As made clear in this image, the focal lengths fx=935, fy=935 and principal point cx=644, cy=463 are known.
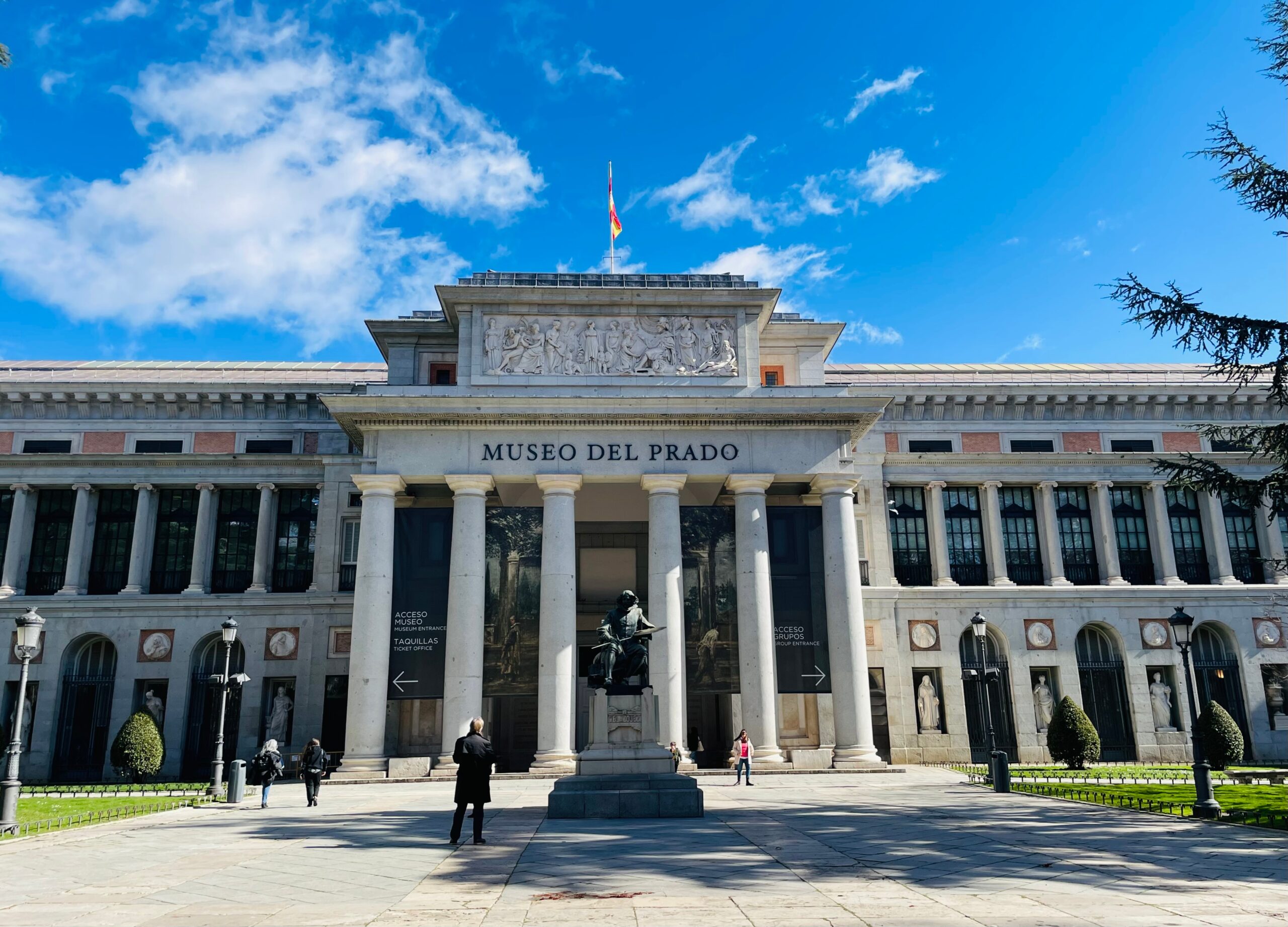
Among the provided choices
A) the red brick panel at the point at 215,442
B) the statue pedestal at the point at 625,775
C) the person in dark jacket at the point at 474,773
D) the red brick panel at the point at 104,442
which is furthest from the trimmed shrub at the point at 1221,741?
the red brick panel at the point at 104,442

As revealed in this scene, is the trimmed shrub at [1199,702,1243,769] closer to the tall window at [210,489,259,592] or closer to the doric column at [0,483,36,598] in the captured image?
the tall window at [210,489,259,592]

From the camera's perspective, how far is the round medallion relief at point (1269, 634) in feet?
141

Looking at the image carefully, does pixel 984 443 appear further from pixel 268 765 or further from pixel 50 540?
pixel 50 540

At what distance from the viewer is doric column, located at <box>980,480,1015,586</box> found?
43406 mm

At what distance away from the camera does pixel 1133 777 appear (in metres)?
31.8

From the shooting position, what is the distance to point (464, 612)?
33.8 metres

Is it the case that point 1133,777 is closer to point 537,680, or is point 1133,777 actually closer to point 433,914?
point 537,680

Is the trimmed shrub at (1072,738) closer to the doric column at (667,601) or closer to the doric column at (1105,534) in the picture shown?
the doric column at (1105,534)

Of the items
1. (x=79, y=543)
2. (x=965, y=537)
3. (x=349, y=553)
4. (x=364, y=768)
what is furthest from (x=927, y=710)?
(x=79, y=543)

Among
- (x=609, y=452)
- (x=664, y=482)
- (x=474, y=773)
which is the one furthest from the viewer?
(x=609, y=452)

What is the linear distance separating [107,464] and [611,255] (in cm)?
2507

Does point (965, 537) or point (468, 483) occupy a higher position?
point (468, 483)

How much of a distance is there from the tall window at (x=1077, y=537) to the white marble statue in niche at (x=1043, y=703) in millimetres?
5224

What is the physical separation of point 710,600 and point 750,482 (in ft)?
15.5
